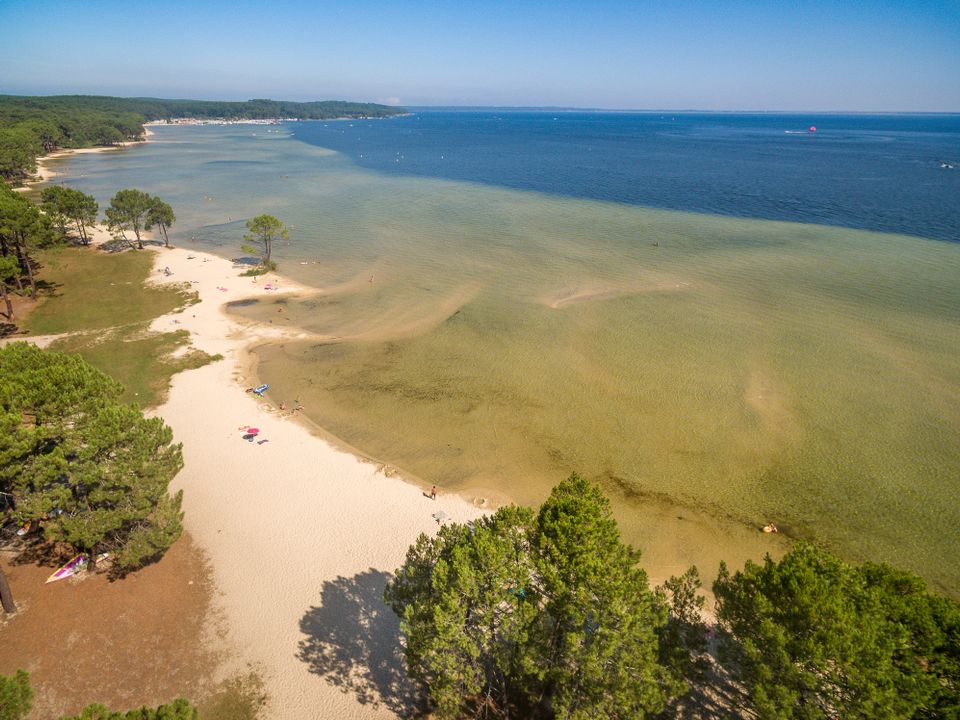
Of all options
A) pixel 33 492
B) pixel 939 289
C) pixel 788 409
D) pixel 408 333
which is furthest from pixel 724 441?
pixel 939 289

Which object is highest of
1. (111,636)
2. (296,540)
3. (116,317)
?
(116,317)

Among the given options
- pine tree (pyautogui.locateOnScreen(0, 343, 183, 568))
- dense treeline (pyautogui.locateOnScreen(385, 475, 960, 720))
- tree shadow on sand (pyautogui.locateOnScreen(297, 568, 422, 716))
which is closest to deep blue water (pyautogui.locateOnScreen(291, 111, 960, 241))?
dense treeline (pyautogui.locateOnScreen(385, 475, 960, 720))

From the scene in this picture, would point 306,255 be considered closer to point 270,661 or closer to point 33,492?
point 33,492

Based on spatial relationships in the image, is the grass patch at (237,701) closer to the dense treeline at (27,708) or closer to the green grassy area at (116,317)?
the dense treeline at (27,708)

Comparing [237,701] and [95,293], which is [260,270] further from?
[237,701]

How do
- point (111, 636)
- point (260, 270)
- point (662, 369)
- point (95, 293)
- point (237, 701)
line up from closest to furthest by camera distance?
point (237, 701) < point (111, 636) < point (662, 369) < point (95, 293) < point (260, 270)

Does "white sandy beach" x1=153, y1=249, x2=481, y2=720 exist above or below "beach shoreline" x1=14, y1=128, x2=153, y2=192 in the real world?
below

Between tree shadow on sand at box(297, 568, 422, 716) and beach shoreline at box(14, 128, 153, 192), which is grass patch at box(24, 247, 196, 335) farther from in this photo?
beach shoreline at box(14, 128, 153, 192)

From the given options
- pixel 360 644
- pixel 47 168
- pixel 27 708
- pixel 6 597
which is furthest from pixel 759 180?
pixel 47 168
